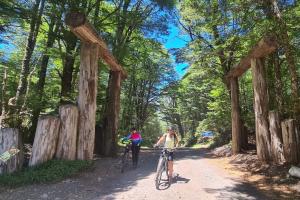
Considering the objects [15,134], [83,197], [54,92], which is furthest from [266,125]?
[54,92]

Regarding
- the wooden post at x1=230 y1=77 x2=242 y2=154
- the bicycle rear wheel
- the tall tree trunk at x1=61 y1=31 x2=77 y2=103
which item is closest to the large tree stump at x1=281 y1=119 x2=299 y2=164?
the bicycle rear wheel

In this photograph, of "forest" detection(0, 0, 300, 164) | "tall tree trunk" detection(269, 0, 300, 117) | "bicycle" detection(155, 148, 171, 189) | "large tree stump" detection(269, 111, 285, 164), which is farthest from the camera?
"forest" detection(0, 0, 300, 164)

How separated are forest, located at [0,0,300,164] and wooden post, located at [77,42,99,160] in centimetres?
185

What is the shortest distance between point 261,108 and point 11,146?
8.39 m

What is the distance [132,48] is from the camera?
1952cm

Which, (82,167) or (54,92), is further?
(54,92)

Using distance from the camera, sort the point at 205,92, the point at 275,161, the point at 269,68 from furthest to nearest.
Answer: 1. the point at 205,92
2. the point at 269,68
3. the point at 275,161

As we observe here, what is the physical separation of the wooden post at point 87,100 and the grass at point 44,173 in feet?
3.13

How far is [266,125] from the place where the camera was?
1184 centimetres

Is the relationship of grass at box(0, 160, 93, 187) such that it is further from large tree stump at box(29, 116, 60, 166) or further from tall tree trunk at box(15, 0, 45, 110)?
tall tree trunk at box(15, 0, 45, 110)

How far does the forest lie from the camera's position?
36.5ft

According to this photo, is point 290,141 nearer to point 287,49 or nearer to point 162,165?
point 287,49

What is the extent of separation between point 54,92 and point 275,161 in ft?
41.2

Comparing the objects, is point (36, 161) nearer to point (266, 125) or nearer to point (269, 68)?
point (266, 125)
